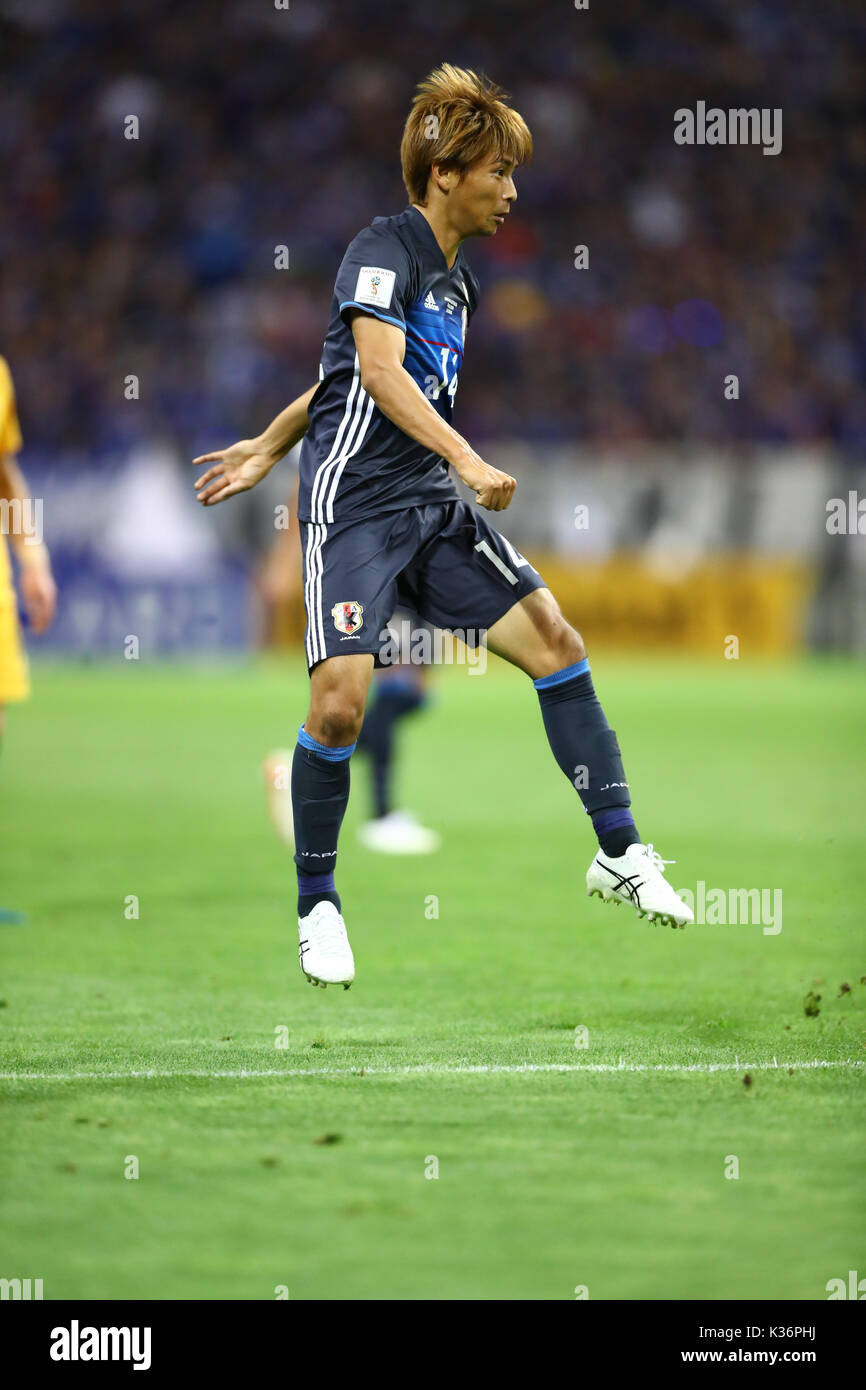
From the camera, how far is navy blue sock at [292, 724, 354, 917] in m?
4.79

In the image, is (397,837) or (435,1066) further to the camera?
(397,837)

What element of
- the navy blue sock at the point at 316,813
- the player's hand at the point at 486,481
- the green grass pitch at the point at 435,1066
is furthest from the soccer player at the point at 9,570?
the player's hand at the point at 486,481

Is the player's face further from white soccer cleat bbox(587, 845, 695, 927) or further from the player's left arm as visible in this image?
the player's left arm

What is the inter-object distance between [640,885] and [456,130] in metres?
1.99

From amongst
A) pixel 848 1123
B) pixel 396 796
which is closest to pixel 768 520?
pixel 396 796

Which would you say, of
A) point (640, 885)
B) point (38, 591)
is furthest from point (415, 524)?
point (38, 591)

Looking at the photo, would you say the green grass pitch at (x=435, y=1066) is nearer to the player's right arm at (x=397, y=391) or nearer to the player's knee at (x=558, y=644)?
the player's knee at (x=558, y=644)

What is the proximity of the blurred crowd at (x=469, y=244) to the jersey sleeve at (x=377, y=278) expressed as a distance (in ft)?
63.0

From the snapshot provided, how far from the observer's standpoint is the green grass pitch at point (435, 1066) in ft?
9.75

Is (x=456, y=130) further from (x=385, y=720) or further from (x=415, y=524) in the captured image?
(x=385, y=720)

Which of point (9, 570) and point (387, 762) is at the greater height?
point (9, 570)

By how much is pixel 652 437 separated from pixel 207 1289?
71.6 ft

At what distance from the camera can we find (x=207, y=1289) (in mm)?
2805

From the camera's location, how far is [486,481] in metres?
4.29
